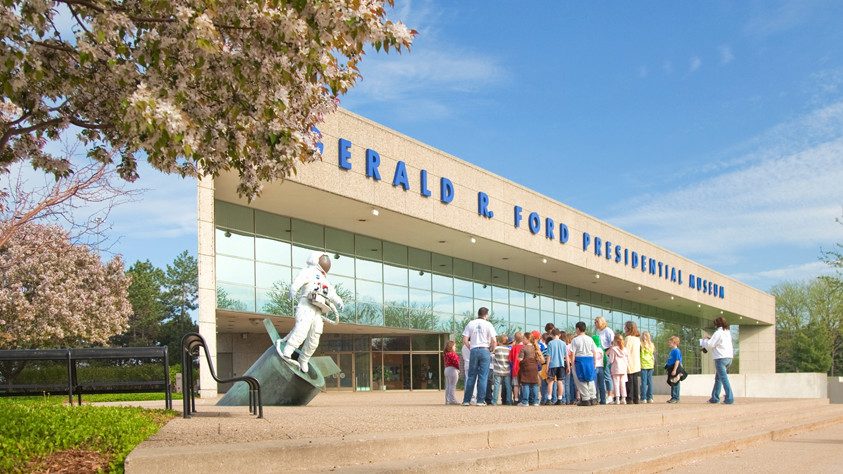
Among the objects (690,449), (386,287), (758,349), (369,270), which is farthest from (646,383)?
(758,349)

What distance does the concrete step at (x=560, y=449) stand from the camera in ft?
22.6

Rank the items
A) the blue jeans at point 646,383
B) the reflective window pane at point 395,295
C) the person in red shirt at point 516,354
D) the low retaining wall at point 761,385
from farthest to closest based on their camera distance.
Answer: the reflective window pane at point 395,295 < the low retaining wall at point 761,385 < the blue jeans at point 646,383 < the person in red shirt at point 516,354

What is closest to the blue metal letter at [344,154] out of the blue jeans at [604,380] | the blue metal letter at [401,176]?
the blue metal letter at [401,176]

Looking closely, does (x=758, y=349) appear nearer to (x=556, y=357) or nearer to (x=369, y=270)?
(x=369, y=270)

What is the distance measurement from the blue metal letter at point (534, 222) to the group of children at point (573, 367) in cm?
1411

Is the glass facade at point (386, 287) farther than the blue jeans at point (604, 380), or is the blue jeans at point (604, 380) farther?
the glass facade at point (386, 287)

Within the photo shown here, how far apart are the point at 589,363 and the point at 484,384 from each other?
191cm

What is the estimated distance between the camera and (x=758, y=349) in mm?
65125

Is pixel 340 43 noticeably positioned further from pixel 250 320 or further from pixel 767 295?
pixel 767 295

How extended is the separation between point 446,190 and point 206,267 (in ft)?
30.6

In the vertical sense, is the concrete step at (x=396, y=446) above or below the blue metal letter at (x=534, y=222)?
below

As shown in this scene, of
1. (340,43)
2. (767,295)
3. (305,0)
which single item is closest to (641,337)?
(340,43)

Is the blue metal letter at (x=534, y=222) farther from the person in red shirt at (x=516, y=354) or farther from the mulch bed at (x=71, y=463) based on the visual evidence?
the mulch bed at (x=71, y=463)

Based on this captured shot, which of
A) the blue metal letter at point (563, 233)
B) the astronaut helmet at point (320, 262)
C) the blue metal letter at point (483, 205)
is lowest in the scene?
the astronaut helmet at point (320, 262)
